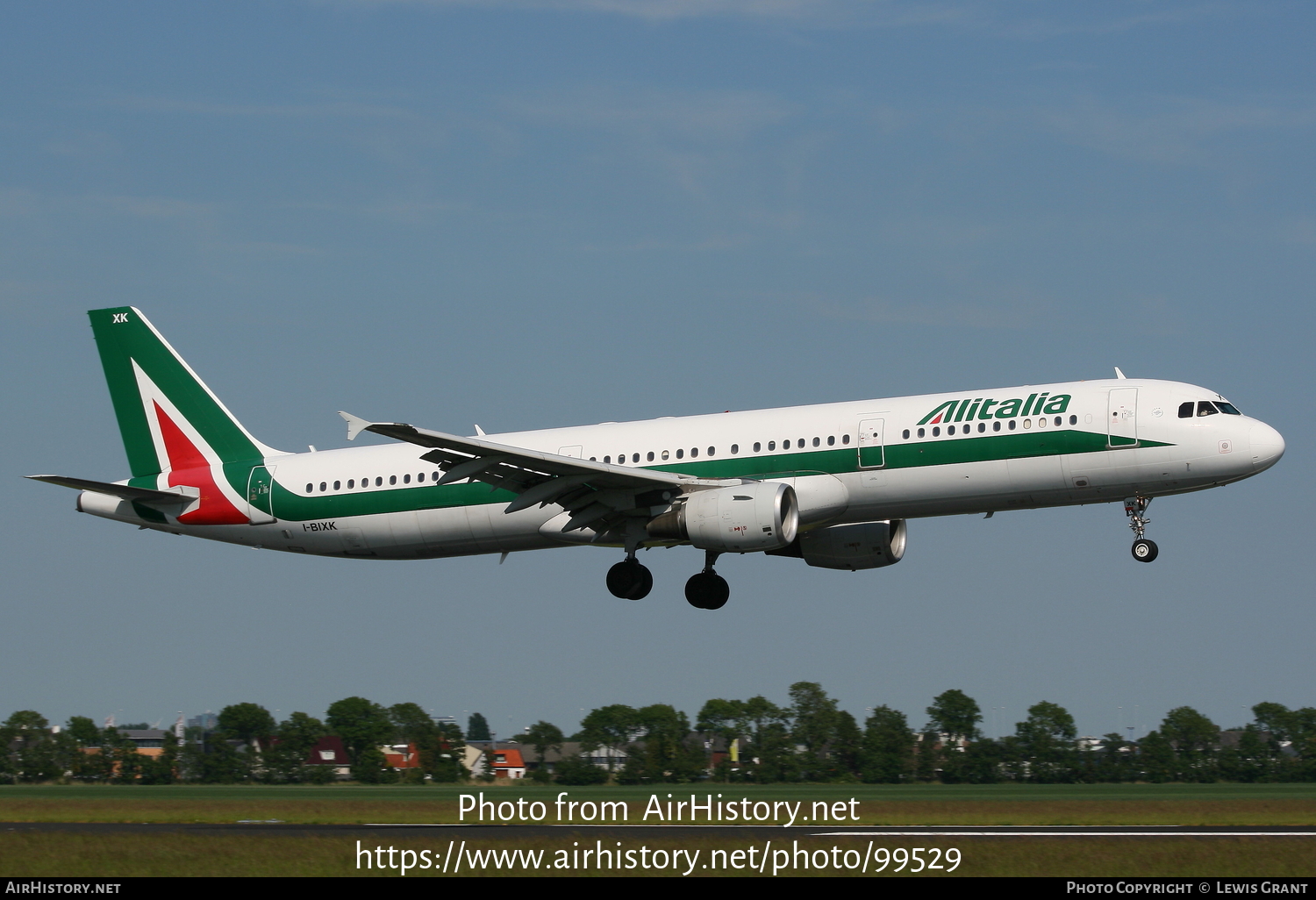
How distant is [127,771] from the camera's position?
56312 millimetres

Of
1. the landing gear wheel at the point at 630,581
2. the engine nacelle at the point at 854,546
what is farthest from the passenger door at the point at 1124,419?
the landing gear wheel at the point at 630,581

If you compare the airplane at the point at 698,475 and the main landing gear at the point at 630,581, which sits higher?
the airplane at the point at 698,475

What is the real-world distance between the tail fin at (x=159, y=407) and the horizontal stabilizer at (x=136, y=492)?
117cm

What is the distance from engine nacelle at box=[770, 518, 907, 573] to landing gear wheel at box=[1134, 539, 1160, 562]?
708 cm

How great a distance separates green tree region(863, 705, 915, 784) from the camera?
56969 millimetres

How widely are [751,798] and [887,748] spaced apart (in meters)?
22.5

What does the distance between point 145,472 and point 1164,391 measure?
91.2ft

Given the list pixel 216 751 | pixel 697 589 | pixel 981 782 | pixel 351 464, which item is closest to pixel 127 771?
pixel 216 751

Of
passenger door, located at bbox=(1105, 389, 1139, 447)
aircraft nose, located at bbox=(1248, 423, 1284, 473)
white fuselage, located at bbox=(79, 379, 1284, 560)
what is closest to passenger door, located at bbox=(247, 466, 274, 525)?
white fuselage, located at bbox=(79, 379, 1284, 560)

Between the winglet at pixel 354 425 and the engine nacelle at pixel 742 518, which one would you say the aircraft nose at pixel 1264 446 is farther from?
the winglet at pixel 354 425

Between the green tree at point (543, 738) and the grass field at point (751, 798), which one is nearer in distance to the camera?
the grass field at point (751, 798)

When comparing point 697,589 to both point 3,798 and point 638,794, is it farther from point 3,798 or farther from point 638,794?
point 3,798

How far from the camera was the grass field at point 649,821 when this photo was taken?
2369 centimetres

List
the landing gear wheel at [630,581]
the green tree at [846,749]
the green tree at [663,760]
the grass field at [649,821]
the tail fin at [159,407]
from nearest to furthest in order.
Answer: the grass field at [649,821] → the landing gear wheel at [630,581] → the tail fin at [159,407] → the green tree at [663,760] → the green tree at [846,749]
